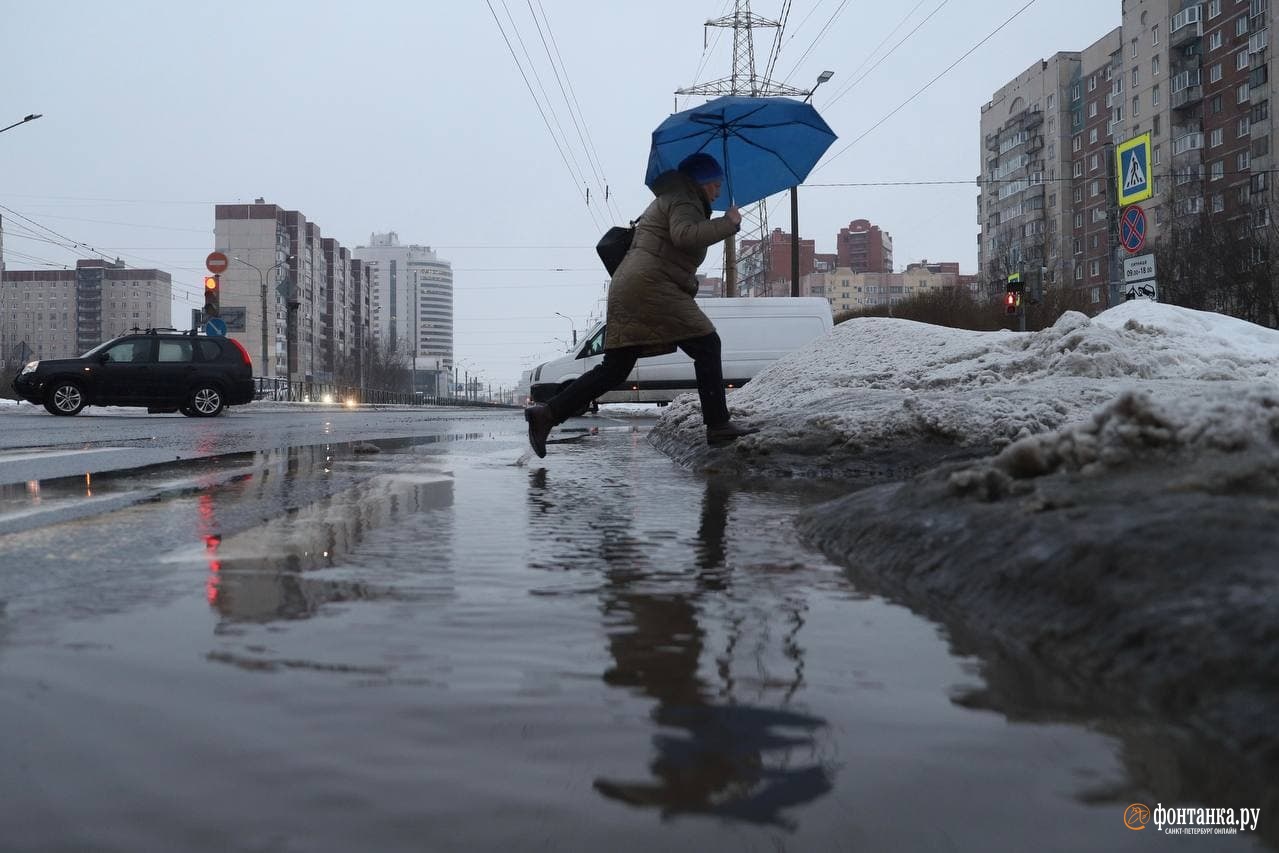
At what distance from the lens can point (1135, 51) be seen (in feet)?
232

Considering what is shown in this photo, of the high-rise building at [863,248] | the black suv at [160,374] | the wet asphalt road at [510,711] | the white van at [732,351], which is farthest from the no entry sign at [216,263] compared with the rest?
the high-rise building at [863,248]

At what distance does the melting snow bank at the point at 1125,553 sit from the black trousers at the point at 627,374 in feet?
9.34

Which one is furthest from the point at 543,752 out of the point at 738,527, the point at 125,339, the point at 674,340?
the point at 125,339

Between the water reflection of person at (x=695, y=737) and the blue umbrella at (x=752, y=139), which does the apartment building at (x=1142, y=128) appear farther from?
the water reflection of person at (x=695, y=737)

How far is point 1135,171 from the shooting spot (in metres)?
17.9

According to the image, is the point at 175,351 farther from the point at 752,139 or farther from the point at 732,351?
the point at 752,139

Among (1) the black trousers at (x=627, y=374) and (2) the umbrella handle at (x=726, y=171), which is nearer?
(1) the black trousers at (x=627, y=374)

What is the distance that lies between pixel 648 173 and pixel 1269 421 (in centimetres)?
442

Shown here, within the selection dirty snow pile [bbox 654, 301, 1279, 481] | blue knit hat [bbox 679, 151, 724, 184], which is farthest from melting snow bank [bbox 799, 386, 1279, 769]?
blue knit hat [bbox 679, 151, 724, 184]

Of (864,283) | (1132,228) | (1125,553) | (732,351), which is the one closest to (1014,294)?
(732,351)

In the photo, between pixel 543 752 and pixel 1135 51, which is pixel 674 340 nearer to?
pixel 543 752

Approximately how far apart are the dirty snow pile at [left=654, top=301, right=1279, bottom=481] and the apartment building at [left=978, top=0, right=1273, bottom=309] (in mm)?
38411

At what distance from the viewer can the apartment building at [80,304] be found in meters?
154

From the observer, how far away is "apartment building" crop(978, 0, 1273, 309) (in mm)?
58188
